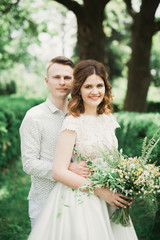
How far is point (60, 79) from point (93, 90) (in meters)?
0.53

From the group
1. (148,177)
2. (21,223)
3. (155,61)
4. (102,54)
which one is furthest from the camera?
(155,61)

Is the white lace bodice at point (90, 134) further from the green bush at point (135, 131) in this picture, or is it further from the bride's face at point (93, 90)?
the green bush at point (135, 131)

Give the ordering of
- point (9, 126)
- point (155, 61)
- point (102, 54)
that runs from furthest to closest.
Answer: point (155, 61) → point (102, 54) → point (9, 126)

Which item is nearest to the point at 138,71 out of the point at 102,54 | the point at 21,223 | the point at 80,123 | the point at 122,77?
the point at 102,54

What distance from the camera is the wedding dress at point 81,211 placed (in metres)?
2.21

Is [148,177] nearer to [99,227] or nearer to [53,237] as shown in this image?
[99,227]

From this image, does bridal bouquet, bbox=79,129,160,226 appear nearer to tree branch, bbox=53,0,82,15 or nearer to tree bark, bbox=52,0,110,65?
tree bark, bbox=52,0,110,65

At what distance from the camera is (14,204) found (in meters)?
5.18

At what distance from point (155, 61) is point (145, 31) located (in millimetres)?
21928

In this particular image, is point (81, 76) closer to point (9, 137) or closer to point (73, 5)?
point (9, 137)

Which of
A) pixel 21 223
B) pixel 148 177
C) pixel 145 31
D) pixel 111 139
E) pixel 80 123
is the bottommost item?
pixel 21 223

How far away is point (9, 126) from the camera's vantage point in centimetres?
685

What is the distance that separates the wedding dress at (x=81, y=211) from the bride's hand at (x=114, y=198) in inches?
4.0

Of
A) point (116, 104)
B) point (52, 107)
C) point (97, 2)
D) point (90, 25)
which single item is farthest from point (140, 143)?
point (116, 104)
